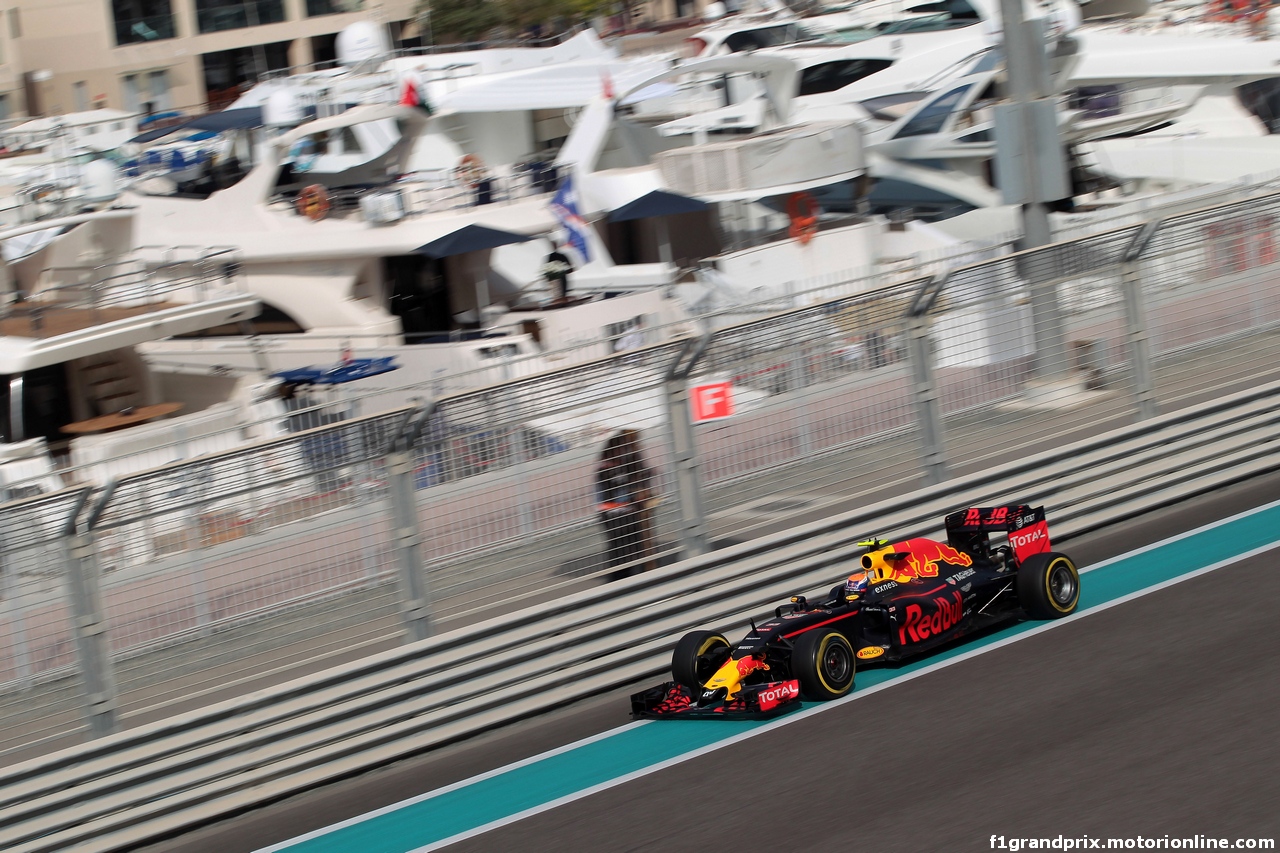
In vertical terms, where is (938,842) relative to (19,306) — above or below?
below

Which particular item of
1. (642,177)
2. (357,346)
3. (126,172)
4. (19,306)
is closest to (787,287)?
(642,177)

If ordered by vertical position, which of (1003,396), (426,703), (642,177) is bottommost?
(426,703)

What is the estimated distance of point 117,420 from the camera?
64.3ft

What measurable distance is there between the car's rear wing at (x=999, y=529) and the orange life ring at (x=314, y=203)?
17.0m

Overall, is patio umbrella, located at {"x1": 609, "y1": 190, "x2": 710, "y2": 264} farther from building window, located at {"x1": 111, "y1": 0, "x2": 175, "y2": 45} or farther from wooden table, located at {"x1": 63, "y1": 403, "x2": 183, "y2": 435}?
building window, located at {"x1": 111, "y1": 0, "x2": 175, "y2": 45}

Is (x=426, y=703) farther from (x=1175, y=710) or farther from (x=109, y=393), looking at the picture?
(x=109, y=393)

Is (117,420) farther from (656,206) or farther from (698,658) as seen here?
(698,658)

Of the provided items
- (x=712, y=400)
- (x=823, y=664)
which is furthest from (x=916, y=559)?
(x=712, y=400)

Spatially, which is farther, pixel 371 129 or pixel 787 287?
pixel 371 129

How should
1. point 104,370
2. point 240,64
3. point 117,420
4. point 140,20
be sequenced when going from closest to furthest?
1. point 117,420
2. point 104,370
3. point 140,20
4. point 240,64

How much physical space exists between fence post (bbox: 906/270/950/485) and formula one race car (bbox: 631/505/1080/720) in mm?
1107

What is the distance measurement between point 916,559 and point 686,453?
5.07 ft

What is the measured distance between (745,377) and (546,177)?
16.5 m

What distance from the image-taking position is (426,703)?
799cm
